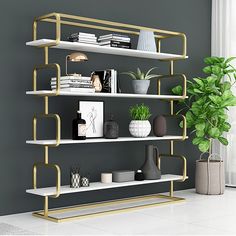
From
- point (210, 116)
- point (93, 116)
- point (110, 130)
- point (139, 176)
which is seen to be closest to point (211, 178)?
point (210, 116)

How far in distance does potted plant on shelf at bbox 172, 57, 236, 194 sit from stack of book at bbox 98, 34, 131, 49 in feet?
3.28

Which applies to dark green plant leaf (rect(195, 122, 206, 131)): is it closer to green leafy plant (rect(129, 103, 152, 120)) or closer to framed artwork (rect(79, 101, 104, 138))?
green leafy plant (rect(129, 103, 152, 120))

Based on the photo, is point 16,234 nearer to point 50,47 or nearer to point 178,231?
point 178,231

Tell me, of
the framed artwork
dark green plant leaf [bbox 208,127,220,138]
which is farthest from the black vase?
dark green plant leaf [bbox 208,127,220,138]

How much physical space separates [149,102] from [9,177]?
1.78 metres

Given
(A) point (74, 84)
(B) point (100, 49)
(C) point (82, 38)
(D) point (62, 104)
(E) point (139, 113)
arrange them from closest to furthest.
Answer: (A) point (74, 84), (C) point (82, 38), (B) point (100, 49), (D) point (62, 104), (E) point (139, 113)

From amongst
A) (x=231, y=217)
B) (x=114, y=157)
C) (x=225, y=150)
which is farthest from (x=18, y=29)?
(x=225, y=150)

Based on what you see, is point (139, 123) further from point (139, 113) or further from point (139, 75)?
point (139, 75)

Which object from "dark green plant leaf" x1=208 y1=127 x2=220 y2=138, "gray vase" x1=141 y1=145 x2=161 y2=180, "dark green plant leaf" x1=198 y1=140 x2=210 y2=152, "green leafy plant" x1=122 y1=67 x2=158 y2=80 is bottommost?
"gray vase" x1=141 y1=145 x2=161 y2=180

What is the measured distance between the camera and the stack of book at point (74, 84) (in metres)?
4.27

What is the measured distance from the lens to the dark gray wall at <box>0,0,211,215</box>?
4.33 meters

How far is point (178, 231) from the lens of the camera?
379cm

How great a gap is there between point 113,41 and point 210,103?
55.8 inches

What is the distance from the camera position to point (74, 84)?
429 centimetres
